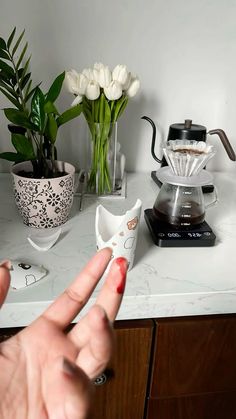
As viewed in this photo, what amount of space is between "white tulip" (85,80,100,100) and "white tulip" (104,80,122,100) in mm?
21

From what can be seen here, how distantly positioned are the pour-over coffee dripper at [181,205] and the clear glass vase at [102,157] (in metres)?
0.20

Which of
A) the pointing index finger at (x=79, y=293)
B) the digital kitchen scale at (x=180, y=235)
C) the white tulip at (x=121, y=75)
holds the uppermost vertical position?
the white tulip at (x=121, y=75)

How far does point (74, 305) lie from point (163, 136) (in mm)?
784

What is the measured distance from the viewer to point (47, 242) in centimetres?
65

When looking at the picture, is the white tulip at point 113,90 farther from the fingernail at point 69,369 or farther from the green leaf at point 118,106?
the fingernail at point 69,369

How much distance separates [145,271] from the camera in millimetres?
585

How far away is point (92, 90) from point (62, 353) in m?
0.58

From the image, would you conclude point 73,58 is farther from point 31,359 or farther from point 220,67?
point 31,359

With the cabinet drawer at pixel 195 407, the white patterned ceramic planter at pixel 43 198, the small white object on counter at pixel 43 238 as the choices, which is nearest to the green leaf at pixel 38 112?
the white patterned ceramic planter at pixel 43 198

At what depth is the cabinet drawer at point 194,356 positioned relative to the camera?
569 millimetres

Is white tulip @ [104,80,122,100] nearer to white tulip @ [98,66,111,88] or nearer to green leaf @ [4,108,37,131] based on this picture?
white tulip @ [98,66,111,88]

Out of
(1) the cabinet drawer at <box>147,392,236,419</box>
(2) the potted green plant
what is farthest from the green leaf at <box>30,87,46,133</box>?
(1) the cabinet drawer at <box>147,392,236,419</box>

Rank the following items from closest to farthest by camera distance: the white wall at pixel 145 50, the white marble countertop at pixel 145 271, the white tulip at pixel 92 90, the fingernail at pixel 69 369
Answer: the fingernail at pixel 69 369 → the white marble countertop at pixel 145 271 → the white tulip at pixel 92 90 → the white wall at pixel 145 50

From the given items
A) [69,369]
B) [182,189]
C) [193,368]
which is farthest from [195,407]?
[69,369]
